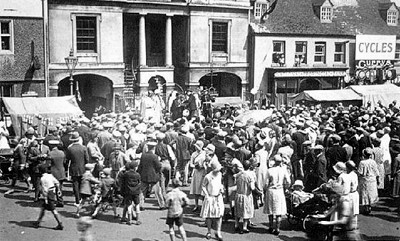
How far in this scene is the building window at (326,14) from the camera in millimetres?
36562

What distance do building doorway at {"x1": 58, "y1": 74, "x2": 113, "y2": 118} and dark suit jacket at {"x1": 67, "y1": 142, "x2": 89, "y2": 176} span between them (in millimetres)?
15803

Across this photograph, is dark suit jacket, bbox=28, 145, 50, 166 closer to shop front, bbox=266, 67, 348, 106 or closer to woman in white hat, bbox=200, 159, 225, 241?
woman in white hat, bbox=200, 159, 225, 241

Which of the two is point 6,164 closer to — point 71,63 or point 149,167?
point 149,167

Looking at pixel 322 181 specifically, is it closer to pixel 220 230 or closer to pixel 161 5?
pixel 220 230

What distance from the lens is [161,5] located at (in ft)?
101

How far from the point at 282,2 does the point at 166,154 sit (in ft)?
79.9

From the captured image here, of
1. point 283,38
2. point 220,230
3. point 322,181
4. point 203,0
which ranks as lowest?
point 220,230

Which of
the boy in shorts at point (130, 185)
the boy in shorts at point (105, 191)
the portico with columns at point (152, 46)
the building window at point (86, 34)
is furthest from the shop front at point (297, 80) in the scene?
the boy in shorts at point (130, 185)

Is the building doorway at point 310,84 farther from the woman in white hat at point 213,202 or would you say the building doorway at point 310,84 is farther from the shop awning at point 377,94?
the woman in white hat at point 213,202

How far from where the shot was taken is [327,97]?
2966cm

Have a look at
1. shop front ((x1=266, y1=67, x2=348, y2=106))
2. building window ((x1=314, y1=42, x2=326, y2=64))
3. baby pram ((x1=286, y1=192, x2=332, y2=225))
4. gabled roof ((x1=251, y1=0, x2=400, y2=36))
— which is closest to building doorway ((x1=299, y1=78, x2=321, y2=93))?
shop front ((x1=266, y1=67, x2=348, y2=106))

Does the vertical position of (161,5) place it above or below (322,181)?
above

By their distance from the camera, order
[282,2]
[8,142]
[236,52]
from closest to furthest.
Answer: [8,142] → [236,52] → [282,2]

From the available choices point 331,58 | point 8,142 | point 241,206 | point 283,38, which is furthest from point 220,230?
point 331,58
